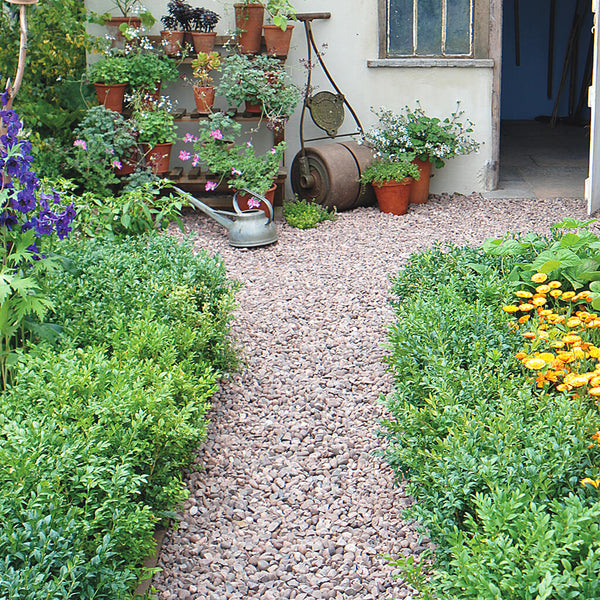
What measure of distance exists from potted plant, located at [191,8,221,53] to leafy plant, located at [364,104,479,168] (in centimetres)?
158

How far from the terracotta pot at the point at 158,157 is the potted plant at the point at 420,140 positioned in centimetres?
178

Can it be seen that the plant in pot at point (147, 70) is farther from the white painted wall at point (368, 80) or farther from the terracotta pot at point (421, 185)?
the terracotta pot at point (421, 185)

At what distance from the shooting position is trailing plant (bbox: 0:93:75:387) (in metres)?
2.79

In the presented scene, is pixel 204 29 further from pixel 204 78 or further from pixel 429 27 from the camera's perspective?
pixel 429 27

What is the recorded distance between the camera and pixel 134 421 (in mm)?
2359

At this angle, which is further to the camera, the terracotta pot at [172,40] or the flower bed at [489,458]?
the terracotta pot at [172,40]

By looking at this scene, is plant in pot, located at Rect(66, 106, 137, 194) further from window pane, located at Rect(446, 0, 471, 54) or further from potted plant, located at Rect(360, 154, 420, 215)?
window pane, located at Rect(446, 0, 471, 54)

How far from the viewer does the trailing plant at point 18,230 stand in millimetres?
2793

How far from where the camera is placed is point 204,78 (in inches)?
250

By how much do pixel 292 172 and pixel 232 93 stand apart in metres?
0.90

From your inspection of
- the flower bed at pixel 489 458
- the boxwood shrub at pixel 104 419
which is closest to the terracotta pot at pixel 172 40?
the boxwood shrub at pixel 104 419

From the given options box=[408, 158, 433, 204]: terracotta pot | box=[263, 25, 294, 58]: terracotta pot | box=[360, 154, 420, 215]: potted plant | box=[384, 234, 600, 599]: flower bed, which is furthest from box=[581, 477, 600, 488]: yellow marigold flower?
box=[263, 25, 294, 58]: terracotta pot

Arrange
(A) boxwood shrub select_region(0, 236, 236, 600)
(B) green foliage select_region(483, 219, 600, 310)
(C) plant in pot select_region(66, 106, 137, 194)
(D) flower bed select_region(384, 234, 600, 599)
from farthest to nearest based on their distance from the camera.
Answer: (C) plant in pot select_region(66, 106, 137, 194) < (B) green foliage select_region(483, 219, 600, 310) < (A) boxwood shrub select_region(0, 236, 236, 600) < (D) flower bed select_region(384, 234, 600, 599)

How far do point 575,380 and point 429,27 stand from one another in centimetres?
530
